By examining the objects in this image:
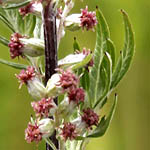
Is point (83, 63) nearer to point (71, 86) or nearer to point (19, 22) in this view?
point (71, 86)

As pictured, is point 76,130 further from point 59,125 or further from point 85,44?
point 85,44

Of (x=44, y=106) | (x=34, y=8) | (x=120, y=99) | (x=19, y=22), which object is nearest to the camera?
Answer: (x=44, y=106)

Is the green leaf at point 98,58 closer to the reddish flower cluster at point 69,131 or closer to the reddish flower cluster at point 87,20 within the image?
the reddish flower cluster at point 87,20

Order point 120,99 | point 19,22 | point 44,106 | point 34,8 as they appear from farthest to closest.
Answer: point 120,99 → point 19,22 → point 34,8 → point 44,106

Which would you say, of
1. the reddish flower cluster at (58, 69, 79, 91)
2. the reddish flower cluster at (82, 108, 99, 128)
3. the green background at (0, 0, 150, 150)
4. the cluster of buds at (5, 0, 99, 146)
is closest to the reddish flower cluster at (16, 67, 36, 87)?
the cluster of buds at (5, 0, 99, 146)

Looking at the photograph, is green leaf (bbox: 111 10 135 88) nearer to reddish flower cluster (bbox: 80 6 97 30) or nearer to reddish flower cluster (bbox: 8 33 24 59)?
reddish flower cluster (bbox: 80 6 97 30)

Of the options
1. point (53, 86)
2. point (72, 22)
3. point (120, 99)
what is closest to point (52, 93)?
point (53, 86)

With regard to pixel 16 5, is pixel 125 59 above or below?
below
